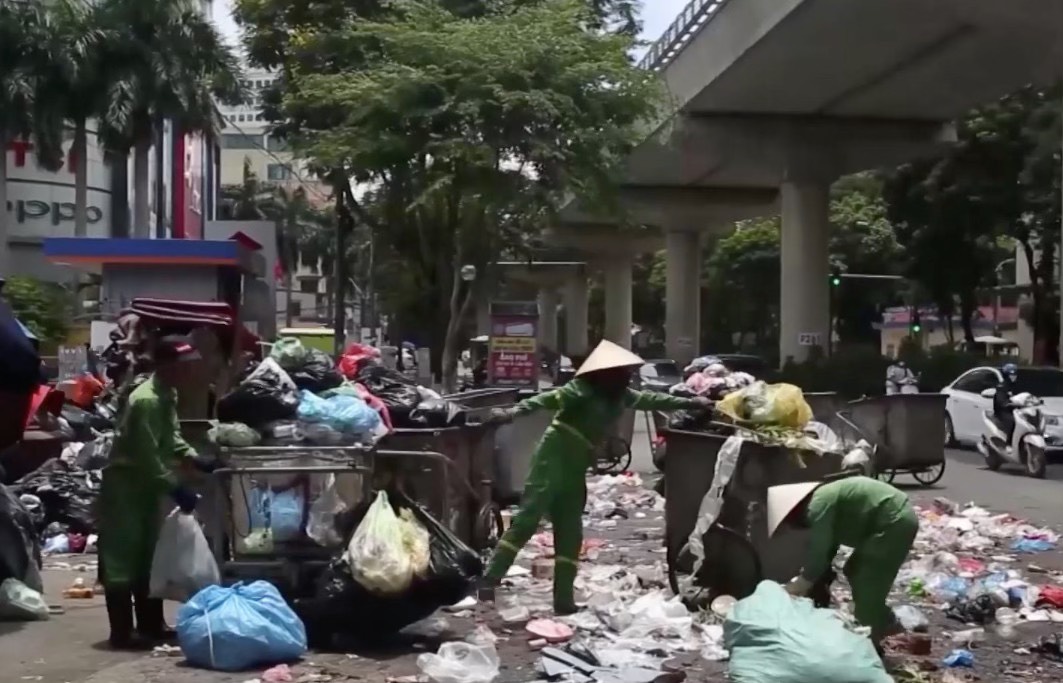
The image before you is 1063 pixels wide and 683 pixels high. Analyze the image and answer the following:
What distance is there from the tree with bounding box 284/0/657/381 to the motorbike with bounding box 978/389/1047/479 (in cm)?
891

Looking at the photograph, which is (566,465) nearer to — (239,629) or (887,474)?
(239,629)

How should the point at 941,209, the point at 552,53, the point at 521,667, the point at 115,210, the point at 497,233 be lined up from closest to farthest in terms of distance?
the point at 521,667, the point at 552,53, the point at 497,233, the point at 941,209, the point at 115,210

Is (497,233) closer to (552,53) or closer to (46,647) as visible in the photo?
(552,53)

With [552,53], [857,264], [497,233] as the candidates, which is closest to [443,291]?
[497,233]

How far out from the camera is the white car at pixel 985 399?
20.0 m

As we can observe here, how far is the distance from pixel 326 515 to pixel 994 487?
11.5m

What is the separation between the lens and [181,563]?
7.87 metres

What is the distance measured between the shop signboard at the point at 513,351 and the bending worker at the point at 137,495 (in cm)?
1962

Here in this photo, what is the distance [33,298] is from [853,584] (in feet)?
105

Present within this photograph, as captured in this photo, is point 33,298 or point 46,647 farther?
point 33,298

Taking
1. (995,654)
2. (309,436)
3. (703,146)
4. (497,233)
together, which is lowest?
(995,654)

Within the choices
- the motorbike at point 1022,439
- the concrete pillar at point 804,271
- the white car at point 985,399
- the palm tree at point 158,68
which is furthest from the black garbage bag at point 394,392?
the palm tree at point 158,68

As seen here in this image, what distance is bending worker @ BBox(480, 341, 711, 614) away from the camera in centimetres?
861

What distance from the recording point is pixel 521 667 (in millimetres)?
7566
